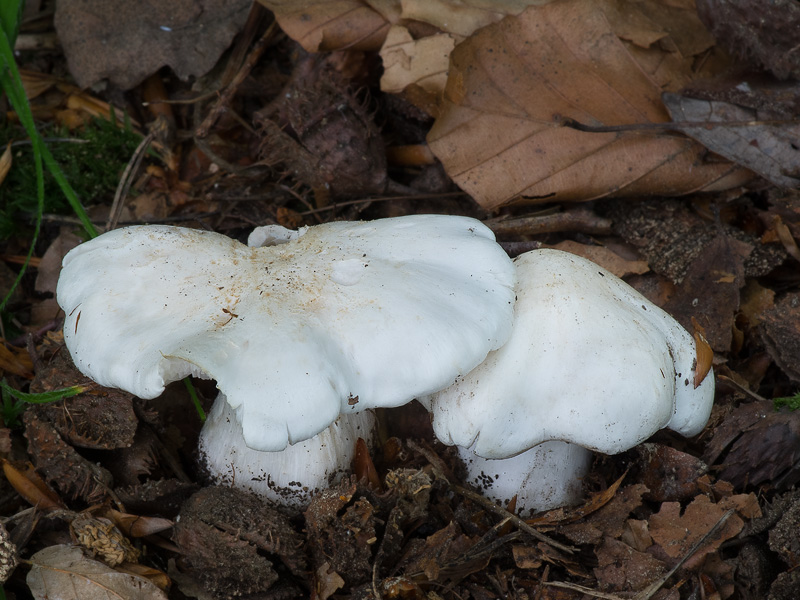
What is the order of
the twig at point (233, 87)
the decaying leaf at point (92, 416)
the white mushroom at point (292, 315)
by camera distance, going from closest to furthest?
the white mushroom at point (292, 315), the decaying leaf at point (92, 416), the twig at point (233, 87)

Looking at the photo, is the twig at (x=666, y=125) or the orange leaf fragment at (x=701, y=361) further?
the twig at (x=666, y=125)

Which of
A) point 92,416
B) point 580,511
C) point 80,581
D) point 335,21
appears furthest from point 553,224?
point 80,581

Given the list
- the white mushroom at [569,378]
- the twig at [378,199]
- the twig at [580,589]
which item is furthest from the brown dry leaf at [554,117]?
the twig at [580,589]

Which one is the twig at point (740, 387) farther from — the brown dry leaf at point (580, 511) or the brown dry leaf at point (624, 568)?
the brown dry leaf at point (624, 568)

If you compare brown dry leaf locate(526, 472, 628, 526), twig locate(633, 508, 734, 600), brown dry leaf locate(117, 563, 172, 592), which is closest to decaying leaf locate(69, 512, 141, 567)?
brown dry leaf locate(117, 563, 172, 592)

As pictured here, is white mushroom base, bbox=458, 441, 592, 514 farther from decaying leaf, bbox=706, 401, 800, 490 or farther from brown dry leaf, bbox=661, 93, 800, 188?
brown dry leaf, bbox=661, 93, 800, 188
